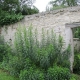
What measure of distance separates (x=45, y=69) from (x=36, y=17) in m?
3.09

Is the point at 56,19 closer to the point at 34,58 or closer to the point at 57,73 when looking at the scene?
the point at 34,58

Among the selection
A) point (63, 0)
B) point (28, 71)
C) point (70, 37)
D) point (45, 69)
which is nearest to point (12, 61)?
point (28, 71)

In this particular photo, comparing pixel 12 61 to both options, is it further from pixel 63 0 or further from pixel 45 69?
pixel 63 0

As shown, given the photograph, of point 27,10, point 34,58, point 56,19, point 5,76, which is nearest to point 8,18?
point 27,10

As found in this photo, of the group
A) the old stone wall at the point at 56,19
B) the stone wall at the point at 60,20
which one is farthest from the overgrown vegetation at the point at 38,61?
the old stone wall at the point at 56,19

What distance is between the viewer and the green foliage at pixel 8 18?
27.0 feet

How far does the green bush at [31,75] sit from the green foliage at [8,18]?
12.3 ft

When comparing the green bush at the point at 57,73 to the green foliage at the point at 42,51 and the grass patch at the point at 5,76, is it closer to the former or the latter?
the green foliage at the point at 42,51

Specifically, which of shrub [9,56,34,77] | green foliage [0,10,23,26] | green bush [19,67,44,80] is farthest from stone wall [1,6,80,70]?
green bush [19,67,44,80]

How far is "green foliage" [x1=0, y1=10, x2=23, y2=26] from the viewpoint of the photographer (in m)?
8.23

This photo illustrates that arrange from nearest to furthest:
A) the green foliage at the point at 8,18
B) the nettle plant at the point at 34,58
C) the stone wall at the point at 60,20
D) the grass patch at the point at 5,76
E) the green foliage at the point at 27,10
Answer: the nettle plant at the point at 34,58 → the grass patch at the point at 5,76 → the stone wall at the point at 60,20 → the green foliage at the point at 8,18 → the green foliage at the point at 27,10

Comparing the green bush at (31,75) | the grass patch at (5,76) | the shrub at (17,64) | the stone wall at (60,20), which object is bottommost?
the grass patch at (5,76)

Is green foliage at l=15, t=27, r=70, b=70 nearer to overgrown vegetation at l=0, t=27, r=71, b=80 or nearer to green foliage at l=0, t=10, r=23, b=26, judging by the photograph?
overgrown vegetation at l=0, t=27, r=71, b=80

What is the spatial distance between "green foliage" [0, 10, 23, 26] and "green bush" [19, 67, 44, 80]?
A: 3737mm
